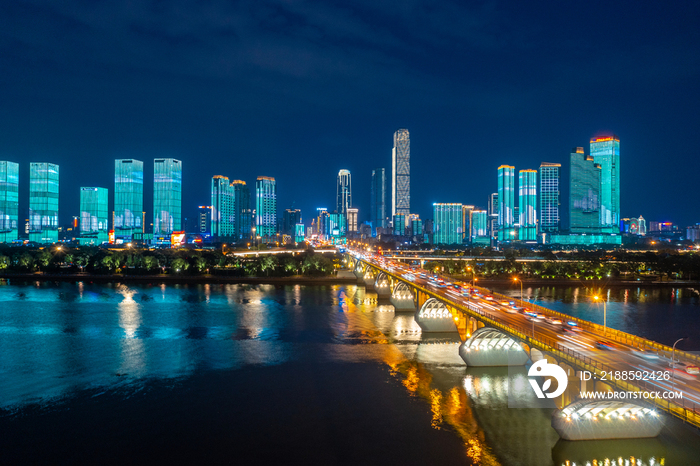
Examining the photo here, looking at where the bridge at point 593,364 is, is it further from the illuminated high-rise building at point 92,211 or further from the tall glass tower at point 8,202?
the illuminated high-rise building at point 92,211

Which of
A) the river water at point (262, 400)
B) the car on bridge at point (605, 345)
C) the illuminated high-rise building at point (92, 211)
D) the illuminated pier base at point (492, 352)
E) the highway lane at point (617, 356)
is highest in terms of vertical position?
the illuminated high-rise building at point (92, 211)

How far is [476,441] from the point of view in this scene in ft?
58.1

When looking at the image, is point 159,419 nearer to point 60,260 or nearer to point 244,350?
point 244,350

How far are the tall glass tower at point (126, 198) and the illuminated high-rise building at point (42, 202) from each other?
66.5 ft

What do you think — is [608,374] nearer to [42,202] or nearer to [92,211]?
[42,202]

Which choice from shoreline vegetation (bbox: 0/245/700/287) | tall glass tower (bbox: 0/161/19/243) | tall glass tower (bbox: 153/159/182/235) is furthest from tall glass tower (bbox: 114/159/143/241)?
shoreline vegetation (bbox: 0/245/700/287)

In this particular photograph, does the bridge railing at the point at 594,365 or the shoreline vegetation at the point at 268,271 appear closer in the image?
the bridge railing at the point at 594,365

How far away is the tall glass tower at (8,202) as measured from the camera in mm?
165750

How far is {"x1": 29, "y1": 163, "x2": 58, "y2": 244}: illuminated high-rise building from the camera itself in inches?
6668

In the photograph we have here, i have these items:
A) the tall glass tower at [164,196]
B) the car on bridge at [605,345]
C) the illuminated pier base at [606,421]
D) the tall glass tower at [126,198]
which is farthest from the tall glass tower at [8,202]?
the illuminated pier base at [606,421]

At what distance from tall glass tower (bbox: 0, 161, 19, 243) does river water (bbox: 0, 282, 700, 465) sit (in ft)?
502

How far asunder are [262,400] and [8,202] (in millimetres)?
185043

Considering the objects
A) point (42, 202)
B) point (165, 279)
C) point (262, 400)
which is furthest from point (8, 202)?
point (262, 400)

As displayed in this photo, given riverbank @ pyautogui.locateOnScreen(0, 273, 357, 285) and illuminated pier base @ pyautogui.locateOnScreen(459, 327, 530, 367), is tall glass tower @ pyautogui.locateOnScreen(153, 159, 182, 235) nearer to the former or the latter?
riverbank @ pyautogui.locateOnScreen(0, 273, 357, 285)
